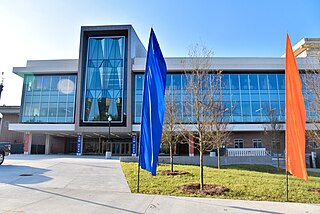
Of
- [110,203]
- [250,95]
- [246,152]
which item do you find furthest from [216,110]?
[250,95]

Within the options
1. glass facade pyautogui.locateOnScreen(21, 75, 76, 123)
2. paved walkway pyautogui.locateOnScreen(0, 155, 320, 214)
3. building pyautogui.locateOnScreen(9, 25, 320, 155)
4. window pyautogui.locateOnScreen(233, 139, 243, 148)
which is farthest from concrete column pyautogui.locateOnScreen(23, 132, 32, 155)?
paved walkway pyautogui.locateOnScreen(0, 155, 320, 214)

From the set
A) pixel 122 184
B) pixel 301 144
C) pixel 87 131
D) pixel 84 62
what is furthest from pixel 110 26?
pixel 301 144

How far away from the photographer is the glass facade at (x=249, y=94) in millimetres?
34781

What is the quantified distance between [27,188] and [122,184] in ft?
11.8

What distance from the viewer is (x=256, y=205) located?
7332mm

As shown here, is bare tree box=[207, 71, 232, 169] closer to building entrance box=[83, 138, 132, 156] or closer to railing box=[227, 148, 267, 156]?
railing box=[227, 148, 267, 156]

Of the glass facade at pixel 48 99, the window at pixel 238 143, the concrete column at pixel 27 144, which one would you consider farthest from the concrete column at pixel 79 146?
the window at pixel 238 143

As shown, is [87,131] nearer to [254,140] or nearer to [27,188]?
[254,140]

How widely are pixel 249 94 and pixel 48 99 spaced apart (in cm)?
2939

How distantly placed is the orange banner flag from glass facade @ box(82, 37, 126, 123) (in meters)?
28.0

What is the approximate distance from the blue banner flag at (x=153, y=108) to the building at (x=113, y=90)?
25692 millimetres

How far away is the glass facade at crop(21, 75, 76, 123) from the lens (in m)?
36.4

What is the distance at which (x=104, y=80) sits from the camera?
35750mm

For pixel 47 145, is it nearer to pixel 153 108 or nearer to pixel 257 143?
pixel 257 143
